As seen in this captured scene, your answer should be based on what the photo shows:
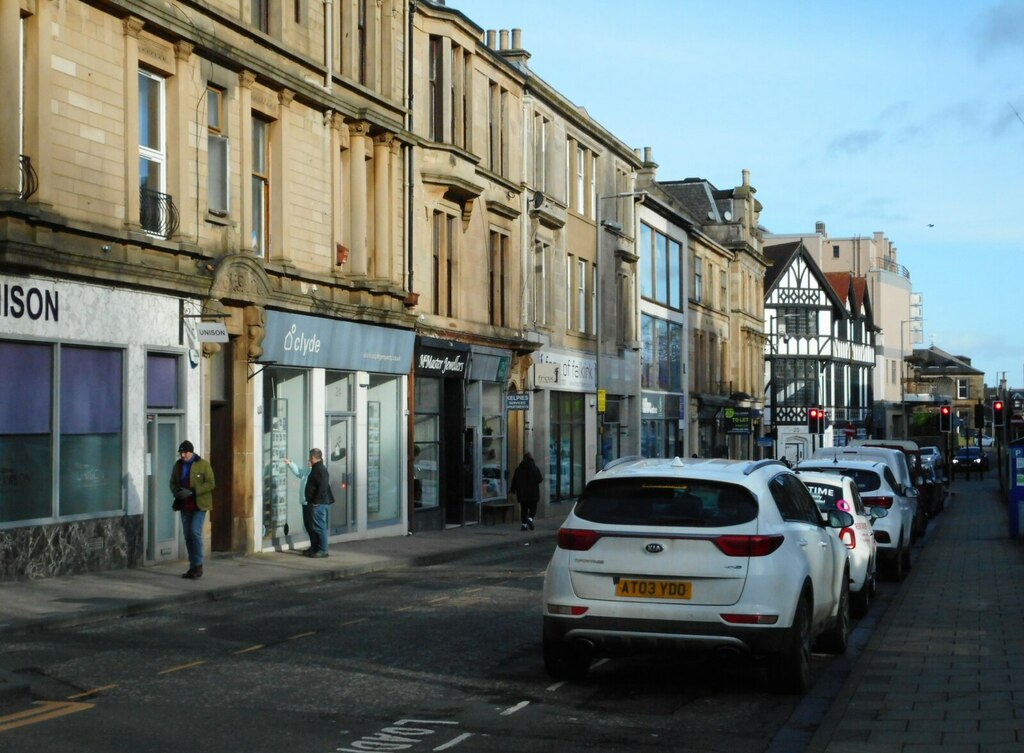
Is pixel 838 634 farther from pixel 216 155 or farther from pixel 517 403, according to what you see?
pixel 517 403

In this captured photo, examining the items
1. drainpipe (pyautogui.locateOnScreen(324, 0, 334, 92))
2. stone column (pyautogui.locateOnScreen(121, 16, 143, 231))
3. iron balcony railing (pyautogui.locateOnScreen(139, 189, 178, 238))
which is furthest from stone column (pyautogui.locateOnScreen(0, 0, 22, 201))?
drainpipe (pyautogui.locateOnScreen(324, 0, 334, 92))

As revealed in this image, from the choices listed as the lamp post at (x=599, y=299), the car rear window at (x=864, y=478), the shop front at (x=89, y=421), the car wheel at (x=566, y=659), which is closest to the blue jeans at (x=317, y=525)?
the shop front at (x=89, y=421)

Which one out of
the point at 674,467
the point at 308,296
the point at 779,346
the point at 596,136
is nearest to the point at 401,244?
the point at 308,296

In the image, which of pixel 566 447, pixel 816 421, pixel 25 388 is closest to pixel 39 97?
pixel 25 388

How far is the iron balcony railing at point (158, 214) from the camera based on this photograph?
2134 cm

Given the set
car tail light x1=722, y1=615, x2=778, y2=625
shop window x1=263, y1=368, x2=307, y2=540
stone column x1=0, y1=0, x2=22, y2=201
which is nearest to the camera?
car tail light x1=722, y1=615, x2=778, y2=625

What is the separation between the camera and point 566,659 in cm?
1103

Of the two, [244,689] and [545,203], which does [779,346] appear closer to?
[545,203]

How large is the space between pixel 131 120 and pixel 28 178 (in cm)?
264

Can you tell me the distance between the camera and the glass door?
1078 inches

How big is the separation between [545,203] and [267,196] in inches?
616

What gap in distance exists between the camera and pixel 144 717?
9.39m

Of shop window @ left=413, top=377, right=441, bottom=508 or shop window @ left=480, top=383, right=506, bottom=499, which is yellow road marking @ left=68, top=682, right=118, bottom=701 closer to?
shop window @ left=413, top=377, right=441, bottom=508

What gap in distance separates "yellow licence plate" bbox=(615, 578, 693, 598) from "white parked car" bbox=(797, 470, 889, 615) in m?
5.98
